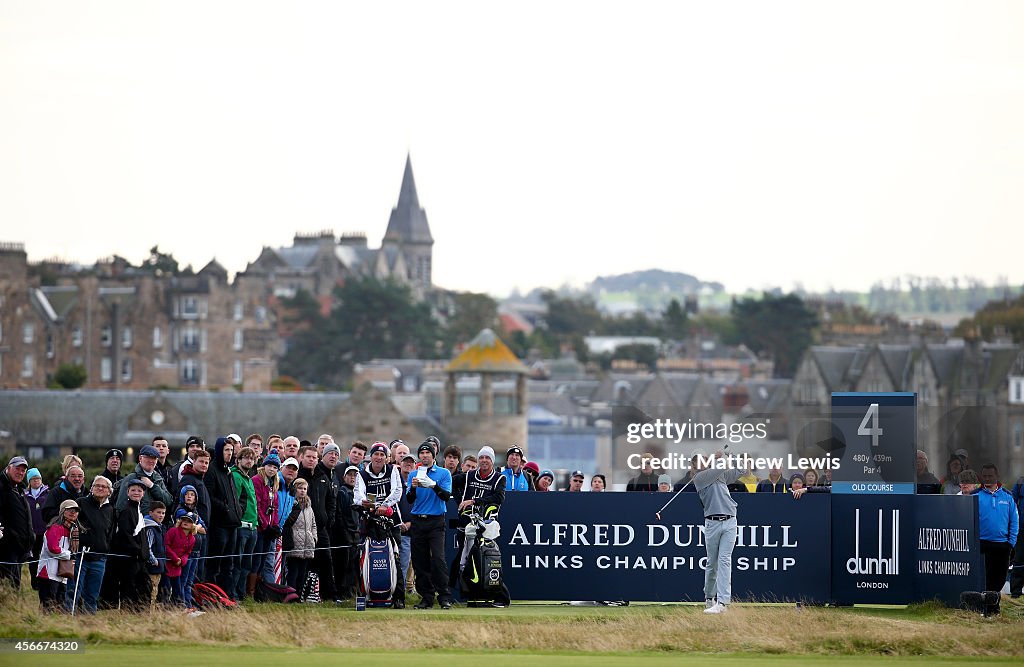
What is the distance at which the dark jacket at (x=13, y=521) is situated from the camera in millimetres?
21594

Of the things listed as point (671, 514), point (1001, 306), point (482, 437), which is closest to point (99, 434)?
point (482, 437)

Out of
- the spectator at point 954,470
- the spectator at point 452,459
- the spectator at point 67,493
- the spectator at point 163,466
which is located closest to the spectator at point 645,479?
the spectator at point 452,459

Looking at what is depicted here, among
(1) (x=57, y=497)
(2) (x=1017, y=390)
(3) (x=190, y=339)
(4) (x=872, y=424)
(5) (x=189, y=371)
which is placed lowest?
(1) (x=57, y=497)

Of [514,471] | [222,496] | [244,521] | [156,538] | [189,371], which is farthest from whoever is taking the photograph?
[189,371]

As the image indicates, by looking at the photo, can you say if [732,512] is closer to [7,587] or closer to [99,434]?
[7,587]

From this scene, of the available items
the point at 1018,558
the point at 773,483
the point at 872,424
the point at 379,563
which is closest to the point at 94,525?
the point at 379,563

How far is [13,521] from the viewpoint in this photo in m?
21.6

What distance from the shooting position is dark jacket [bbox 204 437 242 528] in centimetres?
2144

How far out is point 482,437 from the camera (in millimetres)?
93688

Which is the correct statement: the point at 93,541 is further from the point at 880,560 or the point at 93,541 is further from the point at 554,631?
the point at 880,560

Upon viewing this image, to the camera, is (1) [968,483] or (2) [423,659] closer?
(2) [423,659]

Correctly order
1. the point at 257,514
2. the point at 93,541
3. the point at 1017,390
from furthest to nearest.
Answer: the point at 1017,390 < the point at 257,514 < the point at 93,541

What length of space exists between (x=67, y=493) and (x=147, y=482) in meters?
0.92

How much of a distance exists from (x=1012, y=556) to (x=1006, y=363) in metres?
93.4
